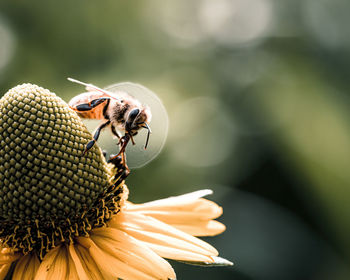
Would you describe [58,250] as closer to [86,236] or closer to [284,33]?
[86,236]

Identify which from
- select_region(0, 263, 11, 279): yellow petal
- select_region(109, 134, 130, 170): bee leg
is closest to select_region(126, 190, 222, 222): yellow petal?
select_region(109, 134, 130, 170): bee leg

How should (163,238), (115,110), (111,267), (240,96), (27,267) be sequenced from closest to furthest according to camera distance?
(111,267) < (27,267) < (163,238) < (115,110) < (240,96)

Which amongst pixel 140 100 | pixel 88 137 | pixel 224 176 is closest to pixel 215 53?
pixel 224 176

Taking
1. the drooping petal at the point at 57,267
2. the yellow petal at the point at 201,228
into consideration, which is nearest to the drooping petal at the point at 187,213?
the yellow petal at the point at 201,228

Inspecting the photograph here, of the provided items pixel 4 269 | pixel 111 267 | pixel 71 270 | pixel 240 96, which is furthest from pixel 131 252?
pixel 240 96

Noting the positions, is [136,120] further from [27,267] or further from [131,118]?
[27,267]

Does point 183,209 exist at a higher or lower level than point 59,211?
higher

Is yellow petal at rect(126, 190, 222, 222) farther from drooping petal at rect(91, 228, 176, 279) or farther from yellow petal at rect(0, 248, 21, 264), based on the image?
yellow petal at rect(0, 248, 21, 264)
